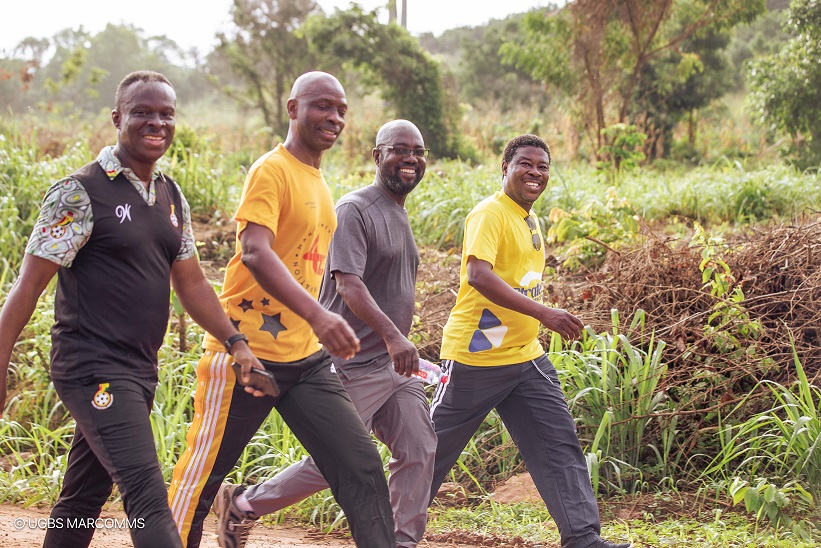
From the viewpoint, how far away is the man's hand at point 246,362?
316 cm

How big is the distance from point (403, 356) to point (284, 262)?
0.58 m

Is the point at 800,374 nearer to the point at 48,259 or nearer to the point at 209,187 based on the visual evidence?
the point at 48,259

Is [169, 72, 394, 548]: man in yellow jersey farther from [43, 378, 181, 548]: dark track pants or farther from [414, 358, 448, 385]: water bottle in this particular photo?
[414, 358, 448, 385]: water bottle

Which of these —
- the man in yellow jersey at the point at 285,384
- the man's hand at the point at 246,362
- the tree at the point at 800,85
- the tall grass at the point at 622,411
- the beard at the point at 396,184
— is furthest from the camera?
the tree at the point at 800,85

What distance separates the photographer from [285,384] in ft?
11.1

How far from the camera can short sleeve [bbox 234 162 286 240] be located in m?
3.23

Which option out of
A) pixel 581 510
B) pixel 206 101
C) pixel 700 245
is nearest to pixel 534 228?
pixel 581 510

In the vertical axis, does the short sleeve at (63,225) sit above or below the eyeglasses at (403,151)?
below

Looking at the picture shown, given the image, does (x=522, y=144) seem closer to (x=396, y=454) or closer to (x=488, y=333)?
(x=488, y=333)

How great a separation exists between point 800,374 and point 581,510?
6.39 feet

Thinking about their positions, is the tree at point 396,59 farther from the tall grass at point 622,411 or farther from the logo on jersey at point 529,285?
the logo on jersey at point 529,285

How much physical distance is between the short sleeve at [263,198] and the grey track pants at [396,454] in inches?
35.8

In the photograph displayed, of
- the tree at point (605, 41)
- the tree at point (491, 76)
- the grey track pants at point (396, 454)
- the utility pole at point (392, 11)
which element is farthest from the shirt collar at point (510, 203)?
the tree at point (491, 76)

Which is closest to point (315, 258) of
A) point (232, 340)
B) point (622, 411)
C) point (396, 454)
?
point (232, 340)
